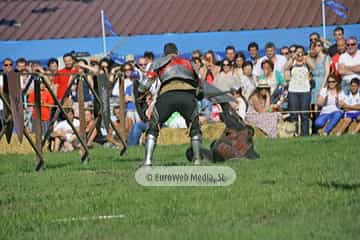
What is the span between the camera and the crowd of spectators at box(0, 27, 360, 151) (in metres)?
17.7

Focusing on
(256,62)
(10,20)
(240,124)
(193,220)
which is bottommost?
(193,220)

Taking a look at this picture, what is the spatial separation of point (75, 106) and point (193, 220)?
36.7 feet

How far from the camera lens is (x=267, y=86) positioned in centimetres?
1830

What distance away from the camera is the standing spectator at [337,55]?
17625 millimetres

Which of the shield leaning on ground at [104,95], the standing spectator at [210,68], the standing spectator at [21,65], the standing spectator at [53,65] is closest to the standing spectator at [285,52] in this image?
the standing spectator at [210,68]

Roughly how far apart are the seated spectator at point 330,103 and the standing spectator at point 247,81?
1.31m

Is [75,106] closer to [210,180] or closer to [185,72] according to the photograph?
[185,72]

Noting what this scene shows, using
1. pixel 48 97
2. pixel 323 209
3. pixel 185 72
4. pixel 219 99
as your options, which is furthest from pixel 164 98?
pixel 48 97

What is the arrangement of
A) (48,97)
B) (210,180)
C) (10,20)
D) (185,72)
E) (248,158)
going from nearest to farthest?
(210,180), (185,72), (248,158), (48,97), (10,20)

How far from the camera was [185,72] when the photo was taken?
1167cm

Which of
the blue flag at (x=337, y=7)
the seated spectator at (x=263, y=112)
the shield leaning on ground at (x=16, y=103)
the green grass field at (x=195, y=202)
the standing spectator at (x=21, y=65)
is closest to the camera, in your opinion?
the green grass field at (x=195, y=202)

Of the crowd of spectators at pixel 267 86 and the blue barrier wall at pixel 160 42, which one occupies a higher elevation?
the blue barrier wall at pixel 160 42

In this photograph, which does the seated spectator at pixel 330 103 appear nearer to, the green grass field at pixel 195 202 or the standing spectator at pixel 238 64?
the standing spectator at pixel 238 64

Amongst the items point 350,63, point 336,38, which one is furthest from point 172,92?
point 336,38
